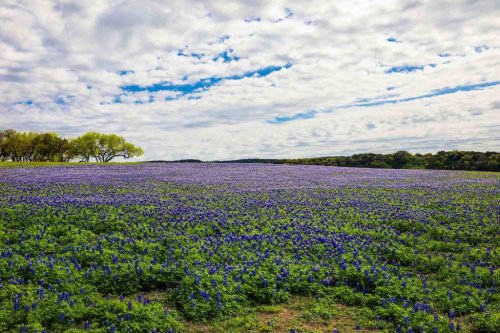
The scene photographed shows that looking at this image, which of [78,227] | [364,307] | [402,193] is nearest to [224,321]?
[364,307]

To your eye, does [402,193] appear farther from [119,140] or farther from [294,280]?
[119,140]

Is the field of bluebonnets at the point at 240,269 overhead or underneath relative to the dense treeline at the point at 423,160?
underneath

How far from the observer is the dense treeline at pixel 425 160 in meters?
58.2

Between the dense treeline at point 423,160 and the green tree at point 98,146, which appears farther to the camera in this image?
the green tree at point 98,146

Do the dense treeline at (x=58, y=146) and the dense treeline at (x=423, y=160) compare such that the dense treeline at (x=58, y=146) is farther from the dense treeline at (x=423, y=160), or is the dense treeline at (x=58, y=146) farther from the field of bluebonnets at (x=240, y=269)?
the field of bluebonnets at (x=240, y=269)

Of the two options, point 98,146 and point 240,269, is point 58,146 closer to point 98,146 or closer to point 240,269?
point 98,146

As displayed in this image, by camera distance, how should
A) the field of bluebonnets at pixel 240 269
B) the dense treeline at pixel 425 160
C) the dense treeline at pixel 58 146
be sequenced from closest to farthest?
the field of bluebonnets at pixel 240 269 < the dense treeline at pixel 425 160 < the dense treeline at pixel 58 146

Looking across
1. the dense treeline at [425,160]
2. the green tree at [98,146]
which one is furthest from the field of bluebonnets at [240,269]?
the green tree at [98,146]

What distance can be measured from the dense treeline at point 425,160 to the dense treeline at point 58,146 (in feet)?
161

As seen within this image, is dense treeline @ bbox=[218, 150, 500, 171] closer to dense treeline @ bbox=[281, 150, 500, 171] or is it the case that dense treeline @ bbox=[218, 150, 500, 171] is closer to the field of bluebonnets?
dense treeline @ bbox=[281, 150, 500, 171]

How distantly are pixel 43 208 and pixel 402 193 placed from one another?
748 inches

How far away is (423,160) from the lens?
65.8 m

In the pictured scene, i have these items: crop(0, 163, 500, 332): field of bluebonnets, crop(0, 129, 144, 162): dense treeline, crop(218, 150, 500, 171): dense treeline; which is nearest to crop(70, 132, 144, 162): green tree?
crop(0, 129, 144, 162): dense treeline

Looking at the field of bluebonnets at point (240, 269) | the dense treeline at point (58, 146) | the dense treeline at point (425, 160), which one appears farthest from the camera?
the dense treeline at point (58, 146)
